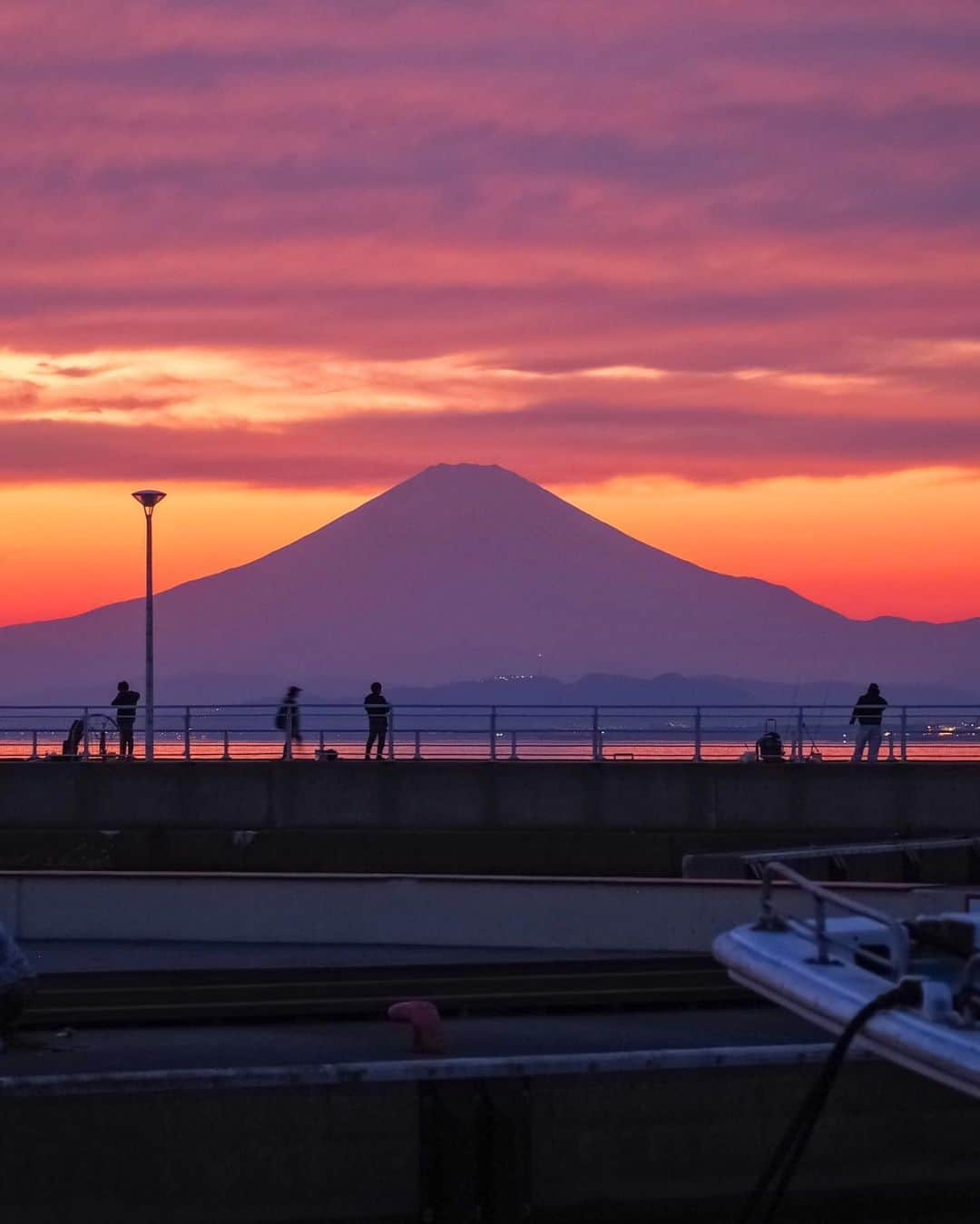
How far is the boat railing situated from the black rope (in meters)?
0.21

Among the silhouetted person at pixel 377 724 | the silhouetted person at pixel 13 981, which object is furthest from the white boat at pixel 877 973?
the silhouetted person at pixel 377 724

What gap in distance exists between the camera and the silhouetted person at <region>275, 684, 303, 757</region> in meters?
Result: 33.1

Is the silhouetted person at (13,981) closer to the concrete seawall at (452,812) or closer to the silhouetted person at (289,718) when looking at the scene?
the concrete seawall at (452,812)

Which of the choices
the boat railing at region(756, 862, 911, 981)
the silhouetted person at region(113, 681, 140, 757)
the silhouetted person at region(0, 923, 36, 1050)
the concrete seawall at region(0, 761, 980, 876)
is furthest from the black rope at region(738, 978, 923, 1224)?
the silhouetted person at region(113, 681, 140, 757)

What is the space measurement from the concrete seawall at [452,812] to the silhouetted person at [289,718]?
198 centimetres

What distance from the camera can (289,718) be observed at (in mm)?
33281

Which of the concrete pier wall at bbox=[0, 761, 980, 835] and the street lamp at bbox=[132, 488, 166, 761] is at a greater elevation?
the street lamp at bbox=[132, 488, 166, 761]

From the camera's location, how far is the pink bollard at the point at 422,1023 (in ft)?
44.4

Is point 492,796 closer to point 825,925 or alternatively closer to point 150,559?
point 150,559

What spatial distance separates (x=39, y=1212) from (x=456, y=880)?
1130 centimetres

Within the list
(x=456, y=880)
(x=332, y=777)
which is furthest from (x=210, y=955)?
(x=332, y=777)

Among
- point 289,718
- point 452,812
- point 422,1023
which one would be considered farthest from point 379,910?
point 289,718

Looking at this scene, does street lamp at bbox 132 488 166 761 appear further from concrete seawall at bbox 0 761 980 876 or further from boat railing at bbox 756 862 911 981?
boat railing at bbox 756 862 911 981

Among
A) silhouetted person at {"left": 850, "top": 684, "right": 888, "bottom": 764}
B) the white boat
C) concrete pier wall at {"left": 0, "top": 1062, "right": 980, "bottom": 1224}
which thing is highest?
silhouetted person at {"left": 850, "top": 684, "right": 888, "bottom": 764}
